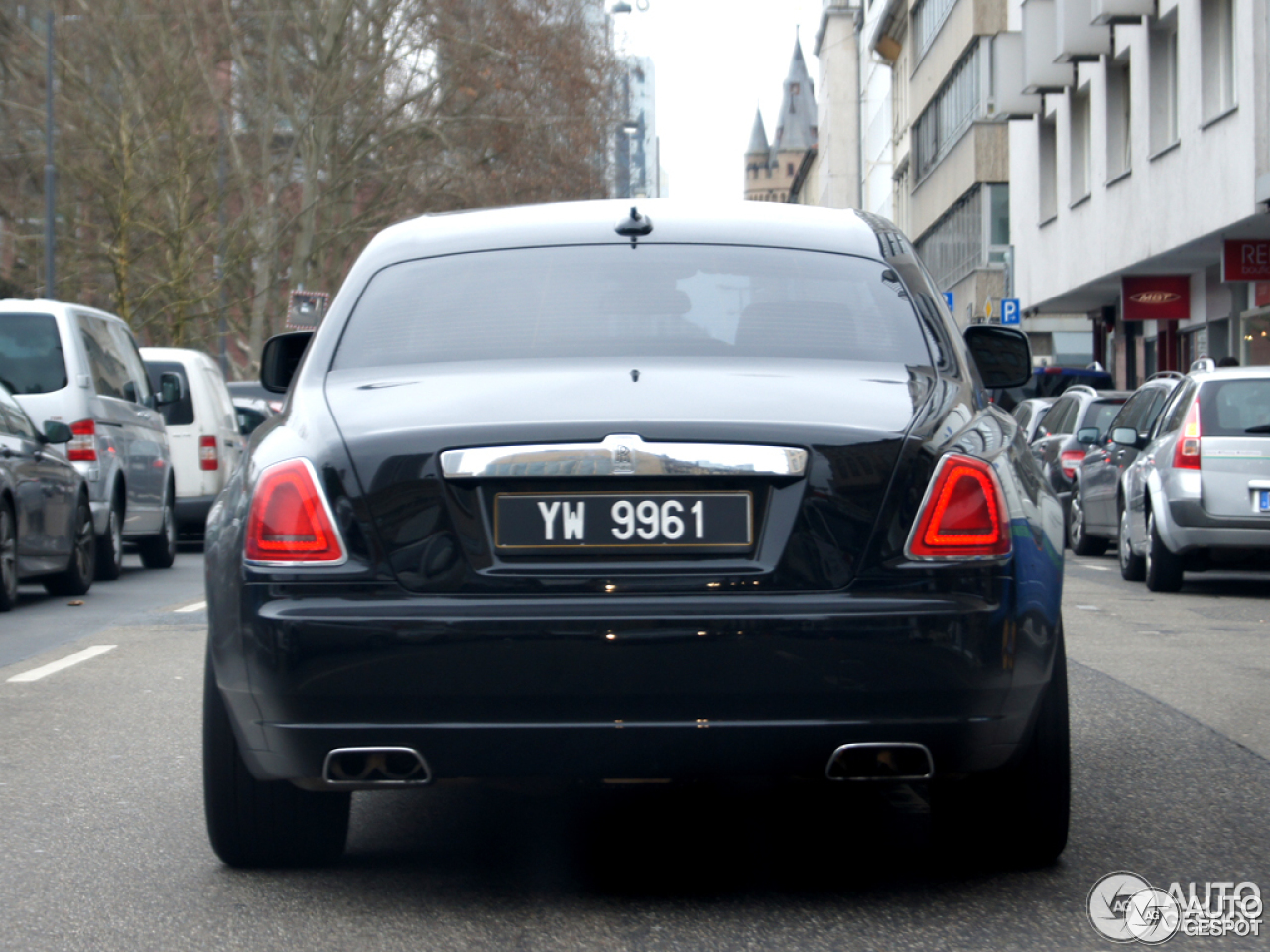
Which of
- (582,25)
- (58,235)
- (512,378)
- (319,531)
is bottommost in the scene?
(319,531)

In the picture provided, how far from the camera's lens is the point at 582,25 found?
4722cm

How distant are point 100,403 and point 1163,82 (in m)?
19.7

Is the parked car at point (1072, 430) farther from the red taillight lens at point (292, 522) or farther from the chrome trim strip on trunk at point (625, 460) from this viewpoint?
the red taillight lens at point (292, 522)

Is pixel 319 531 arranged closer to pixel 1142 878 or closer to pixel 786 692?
pixel 786 692

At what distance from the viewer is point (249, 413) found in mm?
24188

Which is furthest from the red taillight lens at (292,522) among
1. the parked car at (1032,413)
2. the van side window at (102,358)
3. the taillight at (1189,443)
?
the parked car at (1032,413)

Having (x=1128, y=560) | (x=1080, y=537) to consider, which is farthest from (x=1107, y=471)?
(x=1128, y=560)

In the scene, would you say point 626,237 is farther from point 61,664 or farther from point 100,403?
point 100,403

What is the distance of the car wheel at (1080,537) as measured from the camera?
1855 centimetres

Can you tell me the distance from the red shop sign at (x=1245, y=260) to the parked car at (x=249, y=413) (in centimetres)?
1236

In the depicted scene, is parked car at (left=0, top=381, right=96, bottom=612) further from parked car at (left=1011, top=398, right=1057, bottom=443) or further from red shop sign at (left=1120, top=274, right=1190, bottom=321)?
red shop sign at (left=1120, top=274, right=1190, bottom=321)

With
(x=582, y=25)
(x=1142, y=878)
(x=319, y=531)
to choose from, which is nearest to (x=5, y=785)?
(x=319, y=531)

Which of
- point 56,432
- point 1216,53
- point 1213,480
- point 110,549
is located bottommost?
point 110,549

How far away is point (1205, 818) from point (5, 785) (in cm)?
353
